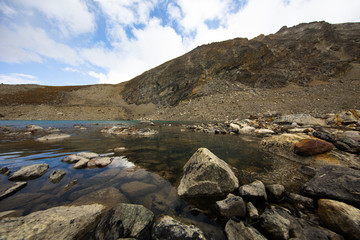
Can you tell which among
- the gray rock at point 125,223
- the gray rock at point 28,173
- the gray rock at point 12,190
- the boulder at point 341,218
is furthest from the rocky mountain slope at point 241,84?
the gray rock at point 12,190

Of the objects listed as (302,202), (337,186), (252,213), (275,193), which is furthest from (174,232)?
(337,186)

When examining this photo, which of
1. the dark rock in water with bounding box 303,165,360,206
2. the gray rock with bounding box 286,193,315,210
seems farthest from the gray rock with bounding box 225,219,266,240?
the dark rock in water with bounding box 303,165,360,206

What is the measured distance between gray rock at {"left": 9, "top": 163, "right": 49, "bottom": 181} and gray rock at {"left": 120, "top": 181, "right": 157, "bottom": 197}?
7.85 feet

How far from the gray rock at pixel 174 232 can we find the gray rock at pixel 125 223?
0.60ft

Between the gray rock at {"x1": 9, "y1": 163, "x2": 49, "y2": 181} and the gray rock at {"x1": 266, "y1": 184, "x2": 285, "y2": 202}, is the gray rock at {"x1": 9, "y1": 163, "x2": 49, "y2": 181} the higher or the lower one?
the higher one

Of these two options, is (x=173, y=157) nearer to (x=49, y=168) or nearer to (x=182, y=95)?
(x=49, y=168)

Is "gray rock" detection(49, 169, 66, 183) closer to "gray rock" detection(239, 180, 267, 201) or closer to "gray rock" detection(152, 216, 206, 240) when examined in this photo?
"gray rock" detection(152, 216, 206, 240)

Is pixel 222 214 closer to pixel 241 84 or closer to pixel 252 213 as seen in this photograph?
pixel 252 213

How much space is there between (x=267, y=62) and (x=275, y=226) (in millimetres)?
48415

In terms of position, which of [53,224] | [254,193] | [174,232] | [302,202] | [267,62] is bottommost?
[302,202]

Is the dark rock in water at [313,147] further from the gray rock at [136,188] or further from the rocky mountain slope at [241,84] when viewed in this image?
the rocky mountain slope at [241,84]

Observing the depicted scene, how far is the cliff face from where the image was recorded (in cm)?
3394

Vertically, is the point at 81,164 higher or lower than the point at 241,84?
lower

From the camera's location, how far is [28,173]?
126 inches
